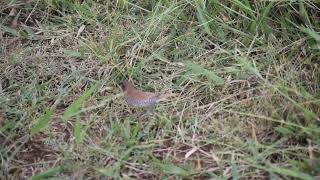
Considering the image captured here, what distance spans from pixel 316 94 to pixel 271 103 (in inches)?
6.5

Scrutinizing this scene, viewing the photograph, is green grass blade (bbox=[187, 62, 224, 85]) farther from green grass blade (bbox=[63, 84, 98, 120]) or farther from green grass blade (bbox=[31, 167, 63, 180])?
green grass blade (bbox=[31, 167, 63, 180])

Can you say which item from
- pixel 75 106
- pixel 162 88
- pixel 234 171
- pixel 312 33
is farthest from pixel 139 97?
pixel 312 33

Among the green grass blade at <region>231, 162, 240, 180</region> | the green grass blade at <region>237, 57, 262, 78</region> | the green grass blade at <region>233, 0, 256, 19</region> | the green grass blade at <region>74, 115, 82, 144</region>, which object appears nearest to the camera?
the green grass blade at <region>231, 162, 240, 180</region>

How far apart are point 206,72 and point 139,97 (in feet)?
0.87

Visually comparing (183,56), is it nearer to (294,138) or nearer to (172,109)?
(172,109)

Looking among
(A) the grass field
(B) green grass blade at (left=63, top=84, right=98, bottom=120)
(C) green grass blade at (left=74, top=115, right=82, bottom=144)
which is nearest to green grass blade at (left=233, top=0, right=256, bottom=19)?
(A) the grass field

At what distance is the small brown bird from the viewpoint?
1.70 metres

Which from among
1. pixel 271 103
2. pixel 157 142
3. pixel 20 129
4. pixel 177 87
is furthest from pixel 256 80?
pixel 20 129

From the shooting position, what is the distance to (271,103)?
5.23 feet

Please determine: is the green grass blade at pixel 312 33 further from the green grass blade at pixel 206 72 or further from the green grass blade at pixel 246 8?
the green grass blade at pixel 206 72

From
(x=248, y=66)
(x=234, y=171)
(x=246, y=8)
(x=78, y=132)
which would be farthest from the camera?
(x=246, y=8)

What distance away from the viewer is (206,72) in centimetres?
175

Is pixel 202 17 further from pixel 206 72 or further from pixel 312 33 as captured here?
pixel 312 33

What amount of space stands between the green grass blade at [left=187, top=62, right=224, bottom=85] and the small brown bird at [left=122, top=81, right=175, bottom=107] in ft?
0.44
